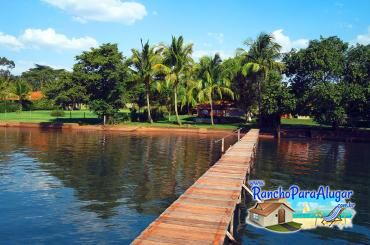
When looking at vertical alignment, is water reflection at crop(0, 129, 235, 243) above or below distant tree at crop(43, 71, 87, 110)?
below

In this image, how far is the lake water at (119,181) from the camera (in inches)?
599

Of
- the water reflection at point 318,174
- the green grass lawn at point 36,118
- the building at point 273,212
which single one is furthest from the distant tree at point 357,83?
the green grass lawn at point 36,118

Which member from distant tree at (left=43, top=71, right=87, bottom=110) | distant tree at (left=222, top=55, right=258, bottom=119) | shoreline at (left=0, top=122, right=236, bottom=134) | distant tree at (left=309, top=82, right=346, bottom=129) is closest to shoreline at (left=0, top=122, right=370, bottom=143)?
shoreline at (left=0, top=122, right=236, bottom=134)

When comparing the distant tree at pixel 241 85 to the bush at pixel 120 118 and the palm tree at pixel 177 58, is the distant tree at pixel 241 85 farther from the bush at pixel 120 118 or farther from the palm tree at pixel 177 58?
the bush at pixel 120 118

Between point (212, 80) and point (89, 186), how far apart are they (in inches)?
1867

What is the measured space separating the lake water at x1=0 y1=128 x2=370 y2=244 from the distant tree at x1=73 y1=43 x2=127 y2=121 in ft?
60.8

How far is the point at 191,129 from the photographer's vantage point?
61344 millimetres

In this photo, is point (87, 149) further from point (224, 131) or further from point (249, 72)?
point (249, 72)

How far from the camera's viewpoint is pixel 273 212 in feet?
47.4

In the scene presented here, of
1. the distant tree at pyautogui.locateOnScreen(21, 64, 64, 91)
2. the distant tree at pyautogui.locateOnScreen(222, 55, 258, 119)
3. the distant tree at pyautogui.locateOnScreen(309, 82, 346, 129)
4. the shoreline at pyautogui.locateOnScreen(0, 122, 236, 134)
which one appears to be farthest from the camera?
the distant tree at pyautogui.locateOnScreen(21, 64, 64, 91)

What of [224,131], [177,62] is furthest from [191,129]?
[177,62]

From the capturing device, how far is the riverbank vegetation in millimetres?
56938

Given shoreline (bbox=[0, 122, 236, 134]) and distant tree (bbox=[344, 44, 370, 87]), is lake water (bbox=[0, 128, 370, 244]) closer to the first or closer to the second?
shoreline (bbox=[0, 122, 236, 134])

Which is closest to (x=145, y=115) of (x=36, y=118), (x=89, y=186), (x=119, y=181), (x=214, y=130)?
(x=214, y=130)
